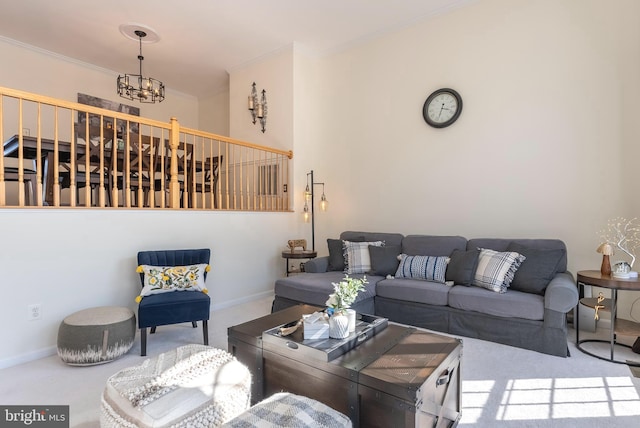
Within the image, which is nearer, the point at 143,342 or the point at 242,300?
the point at 143,342

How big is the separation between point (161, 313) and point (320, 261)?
1830 millimetres

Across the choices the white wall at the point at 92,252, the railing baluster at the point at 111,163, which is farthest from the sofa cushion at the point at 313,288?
the railing baluster at the point at 111,163

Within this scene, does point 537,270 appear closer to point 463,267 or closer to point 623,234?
point 463,267

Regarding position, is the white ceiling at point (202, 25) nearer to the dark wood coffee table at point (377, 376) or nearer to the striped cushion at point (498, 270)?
the striped cushion at point (498, 270)

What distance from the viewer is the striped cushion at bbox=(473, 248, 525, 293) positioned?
2.92m

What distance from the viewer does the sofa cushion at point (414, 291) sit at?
3.06 m

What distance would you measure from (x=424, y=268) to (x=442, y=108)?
2017 mm


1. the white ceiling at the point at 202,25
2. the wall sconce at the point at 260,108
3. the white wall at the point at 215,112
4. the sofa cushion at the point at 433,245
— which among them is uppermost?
the white ceiling at the point at 202,25

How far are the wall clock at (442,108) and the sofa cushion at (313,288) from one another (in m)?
2.06

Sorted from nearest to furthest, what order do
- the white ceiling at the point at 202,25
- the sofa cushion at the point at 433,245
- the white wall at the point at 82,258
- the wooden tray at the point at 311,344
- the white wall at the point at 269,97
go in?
the wooden tray at the point at 311,344 → the white wall at the point at 82,258 → the sofa cushion at the point at 433,245 → the white ceiling at the point at 202,25 → the white wall at the point at 269,97

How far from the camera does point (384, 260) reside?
3693 mm

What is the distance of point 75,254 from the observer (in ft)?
9.37

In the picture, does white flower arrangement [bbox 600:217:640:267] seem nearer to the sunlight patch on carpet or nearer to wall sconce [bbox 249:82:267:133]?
the sunlight patch on carpet

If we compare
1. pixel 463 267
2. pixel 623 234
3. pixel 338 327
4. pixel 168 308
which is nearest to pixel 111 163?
pixel 168 308
